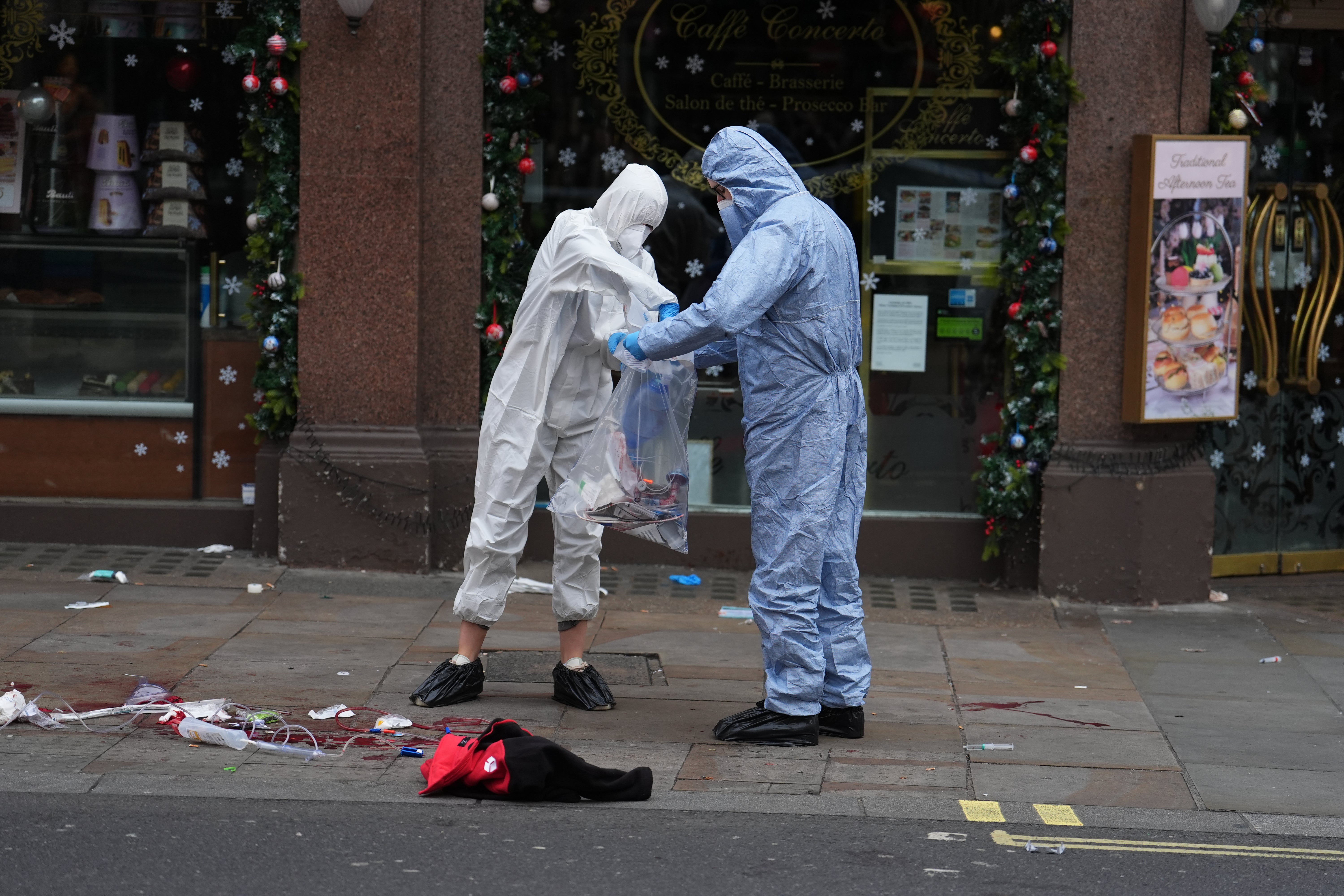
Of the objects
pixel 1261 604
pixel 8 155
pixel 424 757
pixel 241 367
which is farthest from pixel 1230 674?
pixel 8 155

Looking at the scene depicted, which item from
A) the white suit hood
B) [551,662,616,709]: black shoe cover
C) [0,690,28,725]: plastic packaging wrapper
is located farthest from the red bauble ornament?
[551,662,616,709]: black shoe cover

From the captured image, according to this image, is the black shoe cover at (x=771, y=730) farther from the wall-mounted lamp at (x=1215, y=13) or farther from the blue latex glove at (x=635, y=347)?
the wall-mounted lamp at (x=1215, y=13)

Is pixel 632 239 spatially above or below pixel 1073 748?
above

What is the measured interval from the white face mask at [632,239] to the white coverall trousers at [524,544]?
2.32ft

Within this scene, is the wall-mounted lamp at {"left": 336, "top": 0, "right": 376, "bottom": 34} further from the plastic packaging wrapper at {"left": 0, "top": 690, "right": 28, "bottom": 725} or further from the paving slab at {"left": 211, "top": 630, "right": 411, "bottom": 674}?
the plastic packaging wrapper at {"left": 0, "top": 690, "right": 28, "bottom": 725}

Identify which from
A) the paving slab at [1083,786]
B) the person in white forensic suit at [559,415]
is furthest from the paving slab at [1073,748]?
the person in white forensic suit at [559,415]

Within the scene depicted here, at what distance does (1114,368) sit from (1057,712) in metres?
2.54

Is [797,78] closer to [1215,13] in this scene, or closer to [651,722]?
[1215,13]

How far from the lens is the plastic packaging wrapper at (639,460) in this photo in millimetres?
5574

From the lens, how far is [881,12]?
329 inches

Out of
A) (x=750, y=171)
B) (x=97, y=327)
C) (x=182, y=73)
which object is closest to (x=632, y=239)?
(x=750, y=171)

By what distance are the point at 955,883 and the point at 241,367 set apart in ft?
18.3

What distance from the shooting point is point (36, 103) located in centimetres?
852

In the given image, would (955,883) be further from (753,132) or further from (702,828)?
(753,132)
